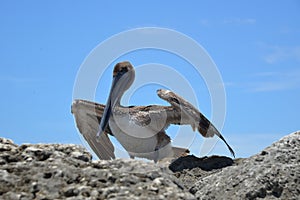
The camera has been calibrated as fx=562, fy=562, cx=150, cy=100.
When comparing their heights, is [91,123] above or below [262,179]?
above

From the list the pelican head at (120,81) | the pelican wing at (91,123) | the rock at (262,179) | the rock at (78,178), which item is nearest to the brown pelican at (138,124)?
the pelican wing at (91,123)

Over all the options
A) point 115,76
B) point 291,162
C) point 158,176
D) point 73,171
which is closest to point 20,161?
point 73,171

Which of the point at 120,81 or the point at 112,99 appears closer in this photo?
the point at 112,99

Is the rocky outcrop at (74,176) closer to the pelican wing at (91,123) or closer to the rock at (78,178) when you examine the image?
the rock at (78,178)

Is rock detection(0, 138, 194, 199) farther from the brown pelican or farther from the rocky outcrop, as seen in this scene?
the brown pelican

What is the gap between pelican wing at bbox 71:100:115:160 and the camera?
38.6ft

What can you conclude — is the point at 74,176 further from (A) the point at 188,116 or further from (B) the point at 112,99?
(B) the point at 112,99

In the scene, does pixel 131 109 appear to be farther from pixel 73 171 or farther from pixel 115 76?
pixel 73 171

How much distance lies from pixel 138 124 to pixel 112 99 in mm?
1109

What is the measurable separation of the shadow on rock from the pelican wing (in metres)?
3.14

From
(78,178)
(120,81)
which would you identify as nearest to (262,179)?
(78,178)

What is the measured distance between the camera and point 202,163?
28.6 feet

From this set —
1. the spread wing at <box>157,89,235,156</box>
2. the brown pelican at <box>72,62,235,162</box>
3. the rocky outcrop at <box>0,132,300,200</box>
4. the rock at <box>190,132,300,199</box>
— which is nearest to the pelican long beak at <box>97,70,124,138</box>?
the brown pelican at <box>72,62,235,162</box>

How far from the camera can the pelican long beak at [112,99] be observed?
1153cm
